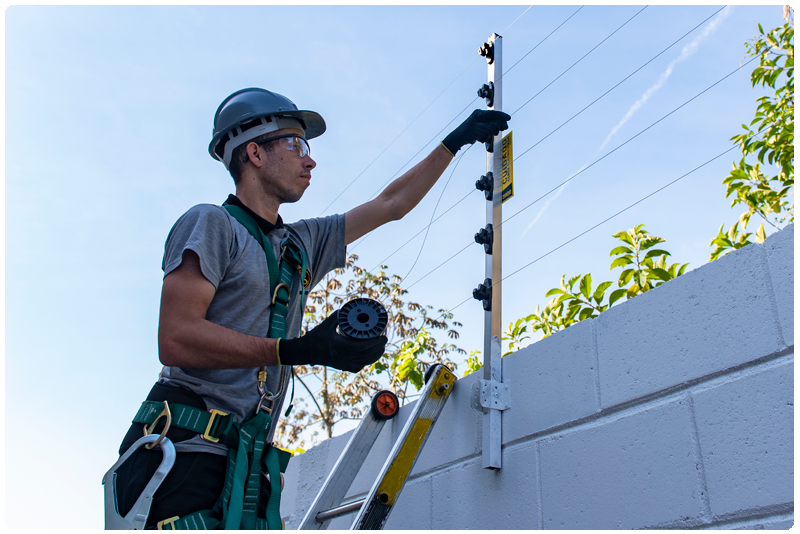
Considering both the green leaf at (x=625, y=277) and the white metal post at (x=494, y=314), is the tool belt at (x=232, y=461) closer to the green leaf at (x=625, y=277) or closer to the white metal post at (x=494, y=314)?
the white metal post at (x=494, y=314)

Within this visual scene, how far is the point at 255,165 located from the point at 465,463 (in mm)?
1514

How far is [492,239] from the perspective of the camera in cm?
287

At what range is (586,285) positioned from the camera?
3.18 meters

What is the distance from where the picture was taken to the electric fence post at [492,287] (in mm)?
2619

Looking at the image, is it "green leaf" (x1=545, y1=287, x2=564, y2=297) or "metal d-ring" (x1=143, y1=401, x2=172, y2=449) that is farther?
"green leaf" (x1=545, y1=287, x2=564, y2=297)

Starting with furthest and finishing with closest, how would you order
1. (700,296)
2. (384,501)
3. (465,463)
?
1. (465,463)
2. (384,501)
3. (700,296)

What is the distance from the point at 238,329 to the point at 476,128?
144 centimetres

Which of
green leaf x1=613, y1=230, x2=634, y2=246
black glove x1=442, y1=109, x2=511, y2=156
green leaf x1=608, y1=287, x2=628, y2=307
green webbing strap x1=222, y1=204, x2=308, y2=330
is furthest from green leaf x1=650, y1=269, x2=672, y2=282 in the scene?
green webbing strap x1=222, y1=204, x2=308, y2=330

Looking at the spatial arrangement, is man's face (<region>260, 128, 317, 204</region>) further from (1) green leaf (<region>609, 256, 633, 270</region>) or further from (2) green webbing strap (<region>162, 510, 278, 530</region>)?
(1) green leaf (<region>609, 256, 633, 270</region>)

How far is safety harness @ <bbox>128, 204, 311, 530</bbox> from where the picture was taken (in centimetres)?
197

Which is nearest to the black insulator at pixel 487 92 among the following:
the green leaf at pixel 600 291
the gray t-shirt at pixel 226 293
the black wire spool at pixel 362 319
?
the green leaf at pixel 600 291

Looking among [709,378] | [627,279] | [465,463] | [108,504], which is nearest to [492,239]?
[627,279]

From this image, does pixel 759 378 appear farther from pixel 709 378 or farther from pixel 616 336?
pixel 616 336

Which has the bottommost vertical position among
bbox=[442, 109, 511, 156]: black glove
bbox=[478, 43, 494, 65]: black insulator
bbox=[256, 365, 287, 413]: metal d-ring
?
bbox=[256, 365, 287, 413]: metal d-ring
